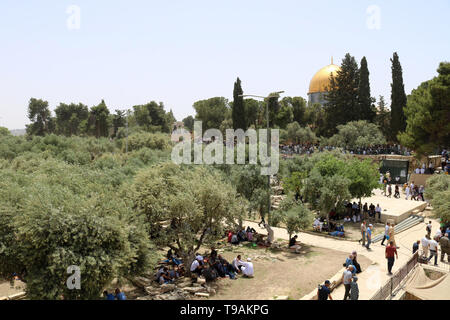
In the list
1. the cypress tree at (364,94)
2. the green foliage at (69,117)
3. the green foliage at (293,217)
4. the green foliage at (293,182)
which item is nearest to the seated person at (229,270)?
the green foliage at (293,217)

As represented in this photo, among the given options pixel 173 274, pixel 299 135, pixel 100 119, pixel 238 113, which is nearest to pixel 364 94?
pixel 299 135

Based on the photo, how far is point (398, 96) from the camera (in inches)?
1764

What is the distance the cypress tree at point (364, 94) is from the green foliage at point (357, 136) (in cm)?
506

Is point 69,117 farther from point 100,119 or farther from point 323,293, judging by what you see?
point 323,293

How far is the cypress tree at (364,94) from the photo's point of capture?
169 ft

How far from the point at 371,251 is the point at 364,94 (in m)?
40.4

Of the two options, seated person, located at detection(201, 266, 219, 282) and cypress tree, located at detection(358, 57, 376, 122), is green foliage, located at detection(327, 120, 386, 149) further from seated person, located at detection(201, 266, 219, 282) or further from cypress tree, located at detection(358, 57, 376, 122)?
seated person, located at detection(201, 266, 219, 282)

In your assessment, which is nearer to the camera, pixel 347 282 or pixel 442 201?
pixel 347 282

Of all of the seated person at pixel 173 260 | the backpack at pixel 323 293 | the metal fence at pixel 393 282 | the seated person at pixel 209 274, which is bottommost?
the seated person at pixel 173 260

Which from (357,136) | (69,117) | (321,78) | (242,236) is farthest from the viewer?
(69,117)

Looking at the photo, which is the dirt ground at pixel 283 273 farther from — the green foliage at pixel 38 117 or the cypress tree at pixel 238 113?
the green foliage at pixel 38 117

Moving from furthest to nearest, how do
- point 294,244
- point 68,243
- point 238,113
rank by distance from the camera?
point 238,113, point 294,244, point 68,243

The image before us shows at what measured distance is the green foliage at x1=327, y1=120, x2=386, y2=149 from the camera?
144ft

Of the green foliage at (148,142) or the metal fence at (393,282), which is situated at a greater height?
the green foliage at (148,142)
